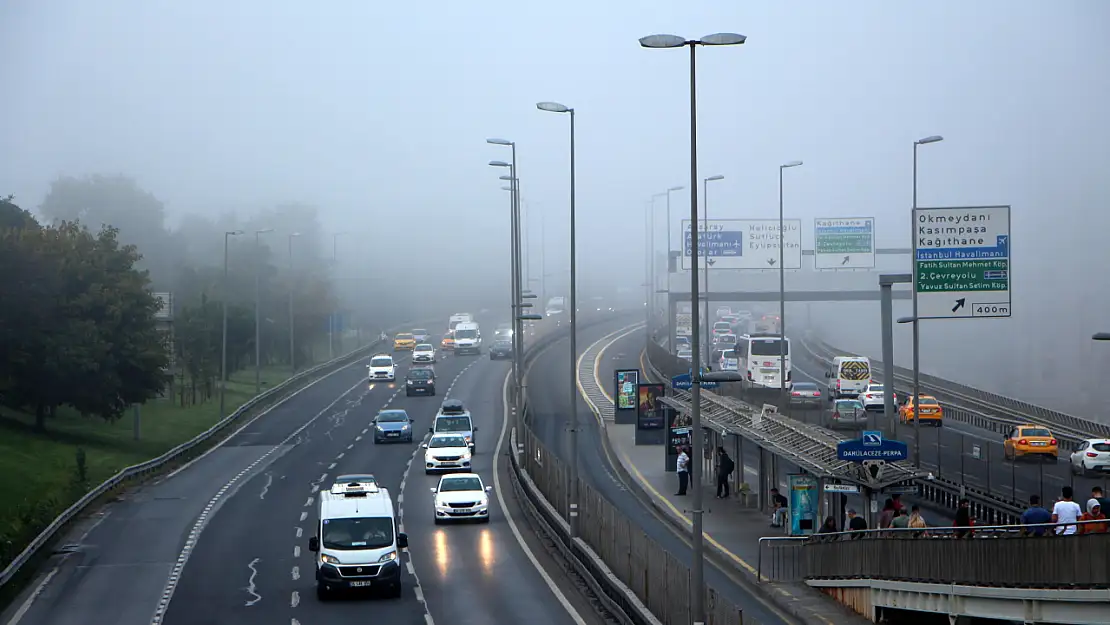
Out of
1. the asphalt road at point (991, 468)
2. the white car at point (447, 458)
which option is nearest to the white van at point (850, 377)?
the asphalt road at point (991, 468)

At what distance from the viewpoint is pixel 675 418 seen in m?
46.7

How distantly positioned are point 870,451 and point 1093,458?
71.1 ft

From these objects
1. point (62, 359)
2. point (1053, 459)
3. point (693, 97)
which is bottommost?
point (1053, 459)

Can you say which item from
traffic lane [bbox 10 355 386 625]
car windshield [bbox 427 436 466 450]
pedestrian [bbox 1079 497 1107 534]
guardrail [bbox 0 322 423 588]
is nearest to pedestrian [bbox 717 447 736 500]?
car windshield [bbox 427 436 466 450]

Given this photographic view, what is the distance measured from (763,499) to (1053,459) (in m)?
15.3

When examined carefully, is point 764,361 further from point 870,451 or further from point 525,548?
point 870,451

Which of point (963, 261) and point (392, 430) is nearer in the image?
point (963, 261)

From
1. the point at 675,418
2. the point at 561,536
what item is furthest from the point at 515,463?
the point at 561,536

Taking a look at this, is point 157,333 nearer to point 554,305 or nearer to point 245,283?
point 245,283

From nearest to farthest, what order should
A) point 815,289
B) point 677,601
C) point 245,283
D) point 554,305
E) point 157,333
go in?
point 677,601 → point 157,333 → point 815,289 → point 245,283 → point 554,305

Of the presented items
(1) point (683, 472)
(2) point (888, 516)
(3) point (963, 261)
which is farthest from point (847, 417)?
(2) point (888, 516)

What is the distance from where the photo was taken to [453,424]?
178ft

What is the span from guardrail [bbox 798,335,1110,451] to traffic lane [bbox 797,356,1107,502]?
130 cm

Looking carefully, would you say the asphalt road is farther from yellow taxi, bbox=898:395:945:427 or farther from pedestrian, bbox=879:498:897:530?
pedestrian, bbox=879:498:897:530
